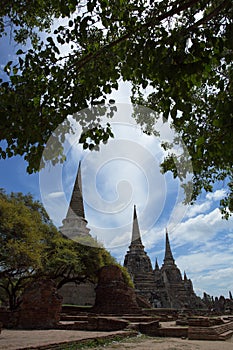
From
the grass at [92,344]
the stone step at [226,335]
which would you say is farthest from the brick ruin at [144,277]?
the grass at [92,344]

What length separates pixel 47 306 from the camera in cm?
1383

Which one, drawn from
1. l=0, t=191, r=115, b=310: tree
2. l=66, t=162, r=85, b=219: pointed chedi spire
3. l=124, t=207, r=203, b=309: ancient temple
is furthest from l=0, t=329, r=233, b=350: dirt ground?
l=124, t=207, r=203, b=309: ancient temple

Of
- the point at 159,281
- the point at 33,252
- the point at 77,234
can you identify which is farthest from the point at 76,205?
the point at 33,252

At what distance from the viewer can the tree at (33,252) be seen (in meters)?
16.4

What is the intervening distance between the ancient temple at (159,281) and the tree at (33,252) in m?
12.0

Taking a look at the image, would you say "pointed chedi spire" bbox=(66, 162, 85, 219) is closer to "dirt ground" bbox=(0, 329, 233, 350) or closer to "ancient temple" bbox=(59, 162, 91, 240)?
"ancient temple" bbox=(59, 162, 91, 240)

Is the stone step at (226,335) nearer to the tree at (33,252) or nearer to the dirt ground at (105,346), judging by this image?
the dirt ground at (105,346)

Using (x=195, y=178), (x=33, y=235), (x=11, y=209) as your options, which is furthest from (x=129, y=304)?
(x=195, y=178)

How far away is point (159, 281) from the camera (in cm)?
4406

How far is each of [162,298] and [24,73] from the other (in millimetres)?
39134

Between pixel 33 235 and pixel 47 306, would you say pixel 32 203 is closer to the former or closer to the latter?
pixel 33 235

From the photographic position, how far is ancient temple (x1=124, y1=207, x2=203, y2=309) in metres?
39.2

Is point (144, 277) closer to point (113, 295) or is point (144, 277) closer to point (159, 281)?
point (159, 281)

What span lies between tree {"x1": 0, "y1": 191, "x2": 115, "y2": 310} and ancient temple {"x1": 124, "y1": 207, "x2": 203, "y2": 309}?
11964mm
